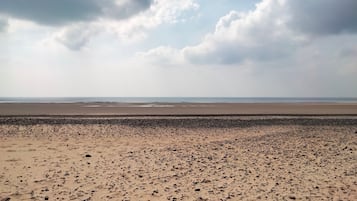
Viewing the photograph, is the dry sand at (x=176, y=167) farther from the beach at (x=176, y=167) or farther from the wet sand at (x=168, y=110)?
the wet sand at (x=168, y=110)

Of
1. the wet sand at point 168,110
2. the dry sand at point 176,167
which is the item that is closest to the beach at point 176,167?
the dry sand at point 176,167

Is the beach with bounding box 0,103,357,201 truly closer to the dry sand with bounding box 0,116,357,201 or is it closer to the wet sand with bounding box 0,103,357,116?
the dry sand with bounding box 0,116,357,201

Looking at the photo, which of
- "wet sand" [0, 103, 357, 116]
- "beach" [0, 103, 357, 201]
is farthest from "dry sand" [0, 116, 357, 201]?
"wet sand" [0, 103, 357, 116]

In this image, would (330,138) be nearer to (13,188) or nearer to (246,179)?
(246,179)

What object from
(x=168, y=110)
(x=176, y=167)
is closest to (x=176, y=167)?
(x=176, y=167)

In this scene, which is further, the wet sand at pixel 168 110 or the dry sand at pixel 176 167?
the wet sand at pixel 168 110

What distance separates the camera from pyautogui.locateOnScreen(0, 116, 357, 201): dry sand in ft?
25.8

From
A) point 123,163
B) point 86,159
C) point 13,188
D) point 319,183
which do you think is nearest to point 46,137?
point 86,159

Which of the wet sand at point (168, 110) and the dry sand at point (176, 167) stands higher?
the wet sand at point (168, 110)

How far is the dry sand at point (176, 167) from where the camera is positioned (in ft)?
25.8

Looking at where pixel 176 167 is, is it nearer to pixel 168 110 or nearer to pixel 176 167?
pixel 176 167

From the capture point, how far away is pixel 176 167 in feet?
34.1

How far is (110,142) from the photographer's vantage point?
1639cm

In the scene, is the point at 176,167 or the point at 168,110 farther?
the point at 168,110
